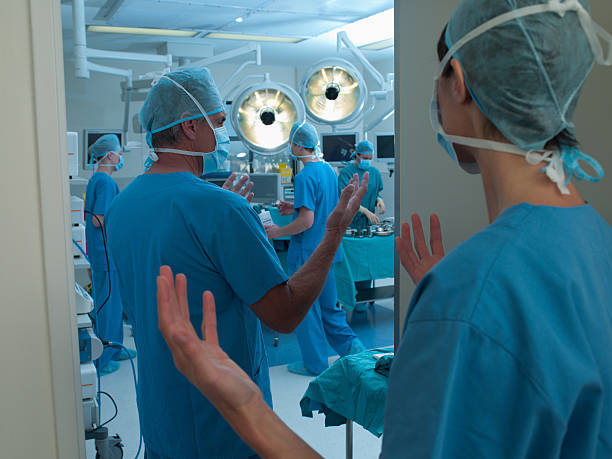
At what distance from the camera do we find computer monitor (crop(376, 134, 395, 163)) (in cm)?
647

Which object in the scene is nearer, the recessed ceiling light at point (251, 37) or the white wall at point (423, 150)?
the white wall at point (423, 150)

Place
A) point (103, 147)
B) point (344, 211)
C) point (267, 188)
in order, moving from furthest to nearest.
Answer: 1. point (267, 188)
2. point (103, 147)
3. point (344, 211)

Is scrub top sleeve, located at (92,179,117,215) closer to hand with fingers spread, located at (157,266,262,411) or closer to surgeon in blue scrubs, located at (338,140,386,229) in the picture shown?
surgeon in blue scrubs, located at (338,140,386,229)

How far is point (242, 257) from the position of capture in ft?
4.33

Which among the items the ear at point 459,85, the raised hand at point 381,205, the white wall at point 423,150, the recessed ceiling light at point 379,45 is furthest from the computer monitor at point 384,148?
the ear at point 459,85

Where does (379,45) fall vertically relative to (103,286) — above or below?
above

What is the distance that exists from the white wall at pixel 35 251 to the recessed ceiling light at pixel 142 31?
5724 mm

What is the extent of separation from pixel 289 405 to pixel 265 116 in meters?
1.98

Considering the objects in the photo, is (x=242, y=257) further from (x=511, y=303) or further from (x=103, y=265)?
(x=103, y=265)

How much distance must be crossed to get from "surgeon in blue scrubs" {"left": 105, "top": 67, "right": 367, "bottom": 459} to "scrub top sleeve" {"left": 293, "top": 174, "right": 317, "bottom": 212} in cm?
233

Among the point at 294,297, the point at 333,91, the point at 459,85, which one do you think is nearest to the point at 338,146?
the point at 333,91

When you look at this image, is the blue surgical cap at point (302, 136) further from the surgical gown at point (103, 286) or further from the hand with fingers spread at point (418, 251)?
the hand with fingers spread at point (418, 251)

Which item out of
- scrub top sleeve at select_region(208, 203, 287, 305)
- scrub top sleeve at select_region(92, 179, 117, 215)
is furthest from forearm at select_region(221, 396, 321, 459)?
scrub top sleeve at select_region(92, 179, 117, 215)

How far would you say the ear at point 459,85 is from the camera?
0.77 meters
